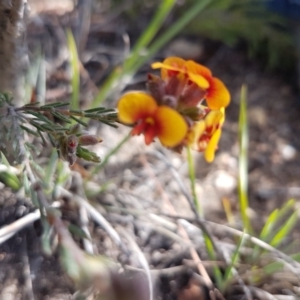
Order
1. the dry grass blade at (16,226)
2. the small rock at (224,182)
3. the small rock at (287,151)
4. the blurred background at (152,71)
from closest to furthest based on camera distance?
the dry grass blade at (16,226)
the blurred background at (152,71)
the small rock at (224,182)
the small rock at (287,151)

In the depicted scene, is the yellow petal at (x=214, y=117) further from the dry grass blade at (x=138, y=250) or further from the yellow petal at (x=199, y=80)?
the dry grass blade at (x=138, y=250)

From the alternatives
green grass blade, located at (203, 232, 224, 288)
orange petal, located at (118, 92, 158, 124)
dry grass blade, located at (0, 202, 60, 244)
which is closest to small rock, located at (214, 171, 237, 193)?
green grass blade, located at (203, 232, 224, 288)

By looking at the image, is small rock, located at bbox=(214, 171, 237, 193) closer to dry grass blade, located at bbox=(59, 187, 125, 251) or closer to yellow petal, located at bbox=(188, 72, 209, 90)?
dry grass blade, located at bbox=(59, 187, 125, 251)

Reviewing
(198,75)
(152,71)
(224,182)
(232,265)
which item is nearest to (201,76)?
(198,75)

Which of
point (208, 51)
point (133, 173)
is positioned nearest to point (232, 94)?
point (208, 51)

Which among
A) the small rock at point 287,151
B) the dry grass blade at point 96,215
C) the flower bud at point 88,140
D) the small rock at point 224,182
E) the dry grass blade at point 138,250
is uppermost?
the flower bud at point 88,140

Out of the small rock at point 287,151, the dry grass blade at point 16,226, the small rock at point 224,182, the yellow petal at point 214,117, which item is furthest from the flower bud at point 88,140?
the small rock at point 287,151
